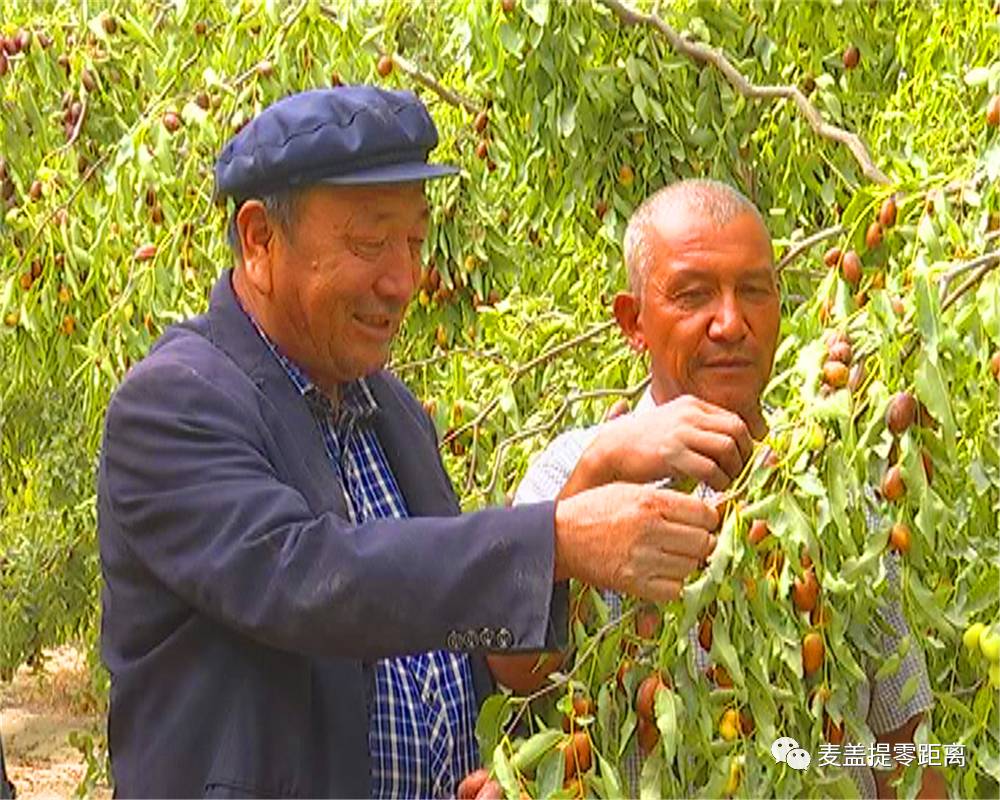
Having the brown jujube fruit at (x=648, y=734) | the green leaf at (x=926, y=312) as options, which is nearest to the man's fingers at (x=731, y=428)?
the green leaf at (x=926, y=312)

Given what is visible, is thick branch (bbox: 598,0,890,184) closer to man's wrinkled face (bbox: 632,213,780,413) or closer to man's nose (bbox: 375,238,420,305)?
man's wrinkled face (bbox: 632,213,780,413)

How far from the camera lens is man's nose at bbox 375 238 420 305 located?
2.36 m

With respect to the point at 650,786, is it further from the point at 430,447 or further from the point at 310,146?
the point at 310,146

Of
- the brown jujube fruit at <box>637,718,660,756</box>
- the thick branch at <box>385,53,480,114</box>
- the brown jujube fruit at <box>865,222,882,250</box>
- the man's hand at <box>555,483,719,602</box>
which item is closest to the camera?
the man's hand at <box>555,483,719,602</box>

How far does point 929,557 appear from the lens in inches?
93.9

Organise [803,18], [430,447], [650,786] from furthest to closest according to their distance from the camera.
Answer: [803,18] → [430,447] → [650,786]

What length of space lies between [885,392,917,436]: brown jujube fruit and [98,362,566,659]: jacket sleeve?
362 mm

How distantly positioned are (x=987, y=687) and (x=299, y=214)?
1.01 m

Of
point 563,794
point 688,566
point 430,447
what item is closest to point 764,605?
point 688,566

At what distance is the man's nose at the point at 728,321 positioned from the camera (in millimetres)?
2604

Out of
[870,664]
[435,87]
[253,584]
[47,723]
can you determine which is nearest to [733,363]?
[870,664]

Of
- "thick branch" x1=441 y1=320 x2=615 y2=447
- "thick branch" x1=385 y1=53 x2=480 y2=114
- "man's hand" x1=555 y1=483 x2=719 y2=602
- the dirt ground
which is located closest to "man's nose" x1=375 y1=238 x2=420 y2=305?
"man's hand" x1=555 y1=483 x2=719 y2=602

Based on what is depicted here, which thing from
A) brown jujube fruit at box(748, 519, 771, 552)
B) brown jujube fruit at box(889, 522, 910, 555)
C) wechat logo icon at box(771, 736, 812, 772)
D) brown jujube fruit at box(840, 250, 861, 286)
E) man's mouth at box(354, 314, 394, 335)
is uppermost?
brown jujube fruit at box(840, 250, 861, 286)

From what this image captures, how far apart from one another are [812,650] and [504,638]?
345 millimetres
